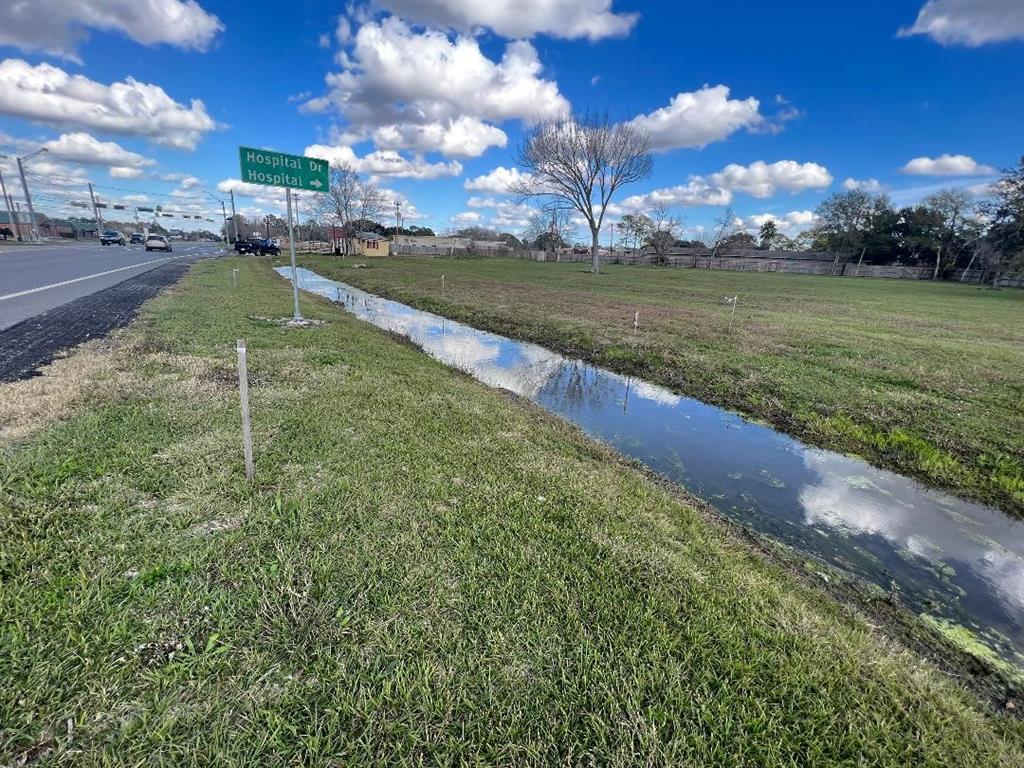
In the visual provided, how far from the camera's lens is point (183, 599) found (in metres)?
2.26

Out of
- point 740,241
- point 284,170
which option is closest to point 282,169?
point 284,170

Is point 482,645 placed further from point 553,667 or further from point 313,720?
point 313,720

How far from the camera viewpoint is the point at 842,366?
864 cm

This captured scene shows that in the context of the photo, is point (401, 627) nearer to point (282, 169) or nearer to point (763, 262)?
point (282, 169)

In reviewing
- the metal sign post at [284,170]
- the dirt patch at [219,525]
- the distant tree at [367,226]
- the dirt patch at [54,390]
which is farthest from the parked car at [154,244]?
→ the dirt patch at [219,525]

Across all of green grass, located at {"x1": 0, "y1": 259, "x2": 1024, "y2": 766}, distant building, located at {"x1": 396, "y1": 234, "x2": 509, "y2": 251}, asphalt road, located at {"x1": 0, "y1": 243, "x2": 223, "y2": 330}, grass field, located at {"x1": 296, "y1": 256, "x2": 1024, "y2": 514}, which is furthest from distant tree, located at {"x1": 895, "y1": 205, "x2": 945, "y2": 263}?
asphalt road, located at {"x1": 0, "y1": 243, "x2": 223, "y2": 330}

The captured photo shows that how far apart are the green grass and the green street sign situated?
20.3 ft

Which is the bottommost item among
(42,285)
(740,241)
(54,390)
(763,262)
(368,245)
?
(54,390)

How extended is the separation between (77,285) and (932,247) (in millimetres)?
76748

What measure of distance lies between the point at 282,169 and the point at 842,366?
37.4ft

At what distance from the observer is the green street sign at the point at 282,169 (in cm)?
835

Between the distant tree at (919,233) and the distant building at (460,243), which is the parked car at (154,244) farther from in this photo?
the distant tree at (919,233)

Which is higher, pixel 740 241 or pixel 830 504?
pixel 740 241

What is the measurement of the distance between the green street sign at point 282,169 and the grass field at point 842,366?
5766mm
